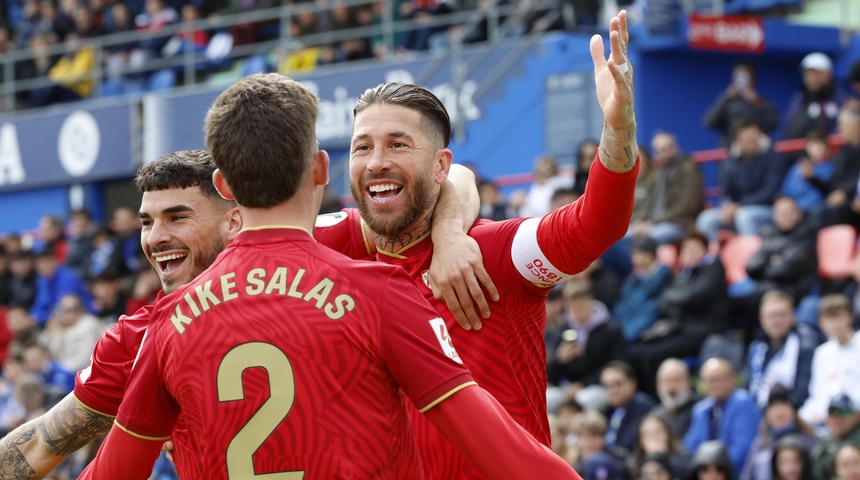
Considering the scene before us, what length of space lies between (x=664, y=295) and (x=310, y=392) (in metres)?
9.03

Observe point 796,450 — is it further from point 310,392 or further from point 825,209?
point 310,392

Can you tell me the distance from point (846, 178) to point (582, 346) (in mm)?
2741

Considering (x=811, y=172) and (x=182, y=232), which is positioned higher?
(x=182, y=232)

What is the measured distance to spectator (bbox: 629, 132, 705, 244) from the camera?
13172mm

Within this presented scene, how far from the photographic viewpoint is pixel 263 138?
10.4 ft

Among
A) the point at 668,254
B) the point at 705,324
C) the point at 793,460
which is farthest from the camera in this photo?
the point at 668,254

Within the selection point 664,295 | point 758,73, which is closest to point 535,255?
point 664,295

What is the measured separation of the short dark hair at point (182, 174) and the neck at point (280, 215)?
92 cm

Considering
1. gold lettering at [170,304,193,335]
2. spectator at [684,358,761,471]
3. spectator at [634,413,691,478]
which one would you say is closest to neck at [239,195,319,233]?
gold lettering at [170,304,193,335]

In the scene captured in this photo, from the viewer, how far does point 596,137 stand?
15625 mm

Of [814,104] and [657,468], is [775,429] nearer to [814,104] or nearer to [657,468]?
[657,468]

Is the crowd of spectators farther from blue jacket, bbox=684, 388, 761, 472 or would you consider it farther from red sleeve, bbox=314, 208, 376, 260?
red sleeve, bbox=314, 208, 376, 260

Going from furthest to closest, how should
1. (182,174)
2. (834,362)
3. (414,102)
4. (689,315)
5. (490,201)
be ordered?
1. (490,201)
2. (689,315)
3. (834,362)
4. (414,102)
5. (182,174)

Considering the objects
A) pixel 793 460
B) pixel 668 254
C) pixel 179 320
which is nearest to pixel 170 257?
pixel 179 320
